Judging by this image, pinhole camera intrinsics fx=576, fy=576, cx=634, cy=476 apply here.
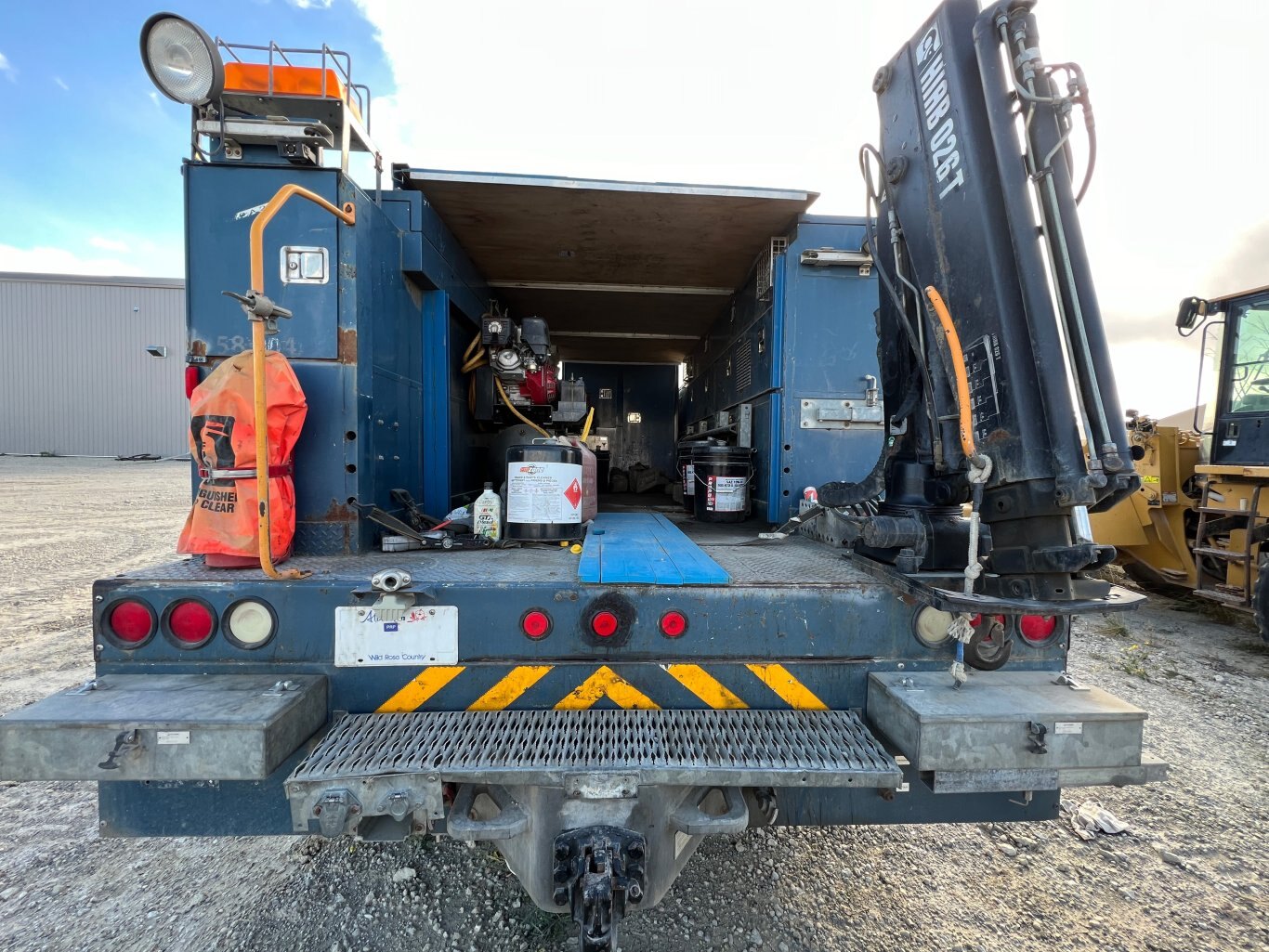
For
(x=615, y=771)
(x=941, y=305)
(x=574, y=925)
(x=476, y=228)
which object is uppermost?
(x=476, y=228)

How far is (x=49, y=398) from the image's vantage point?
74.7ft

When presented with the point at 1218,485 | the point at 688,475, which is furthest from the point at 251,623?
the point at 1218,485

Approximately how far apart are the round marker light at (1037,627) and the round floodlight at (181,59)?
324 cm

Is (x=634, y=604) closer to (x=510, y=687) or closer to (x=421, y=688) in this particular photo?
(x=510, y=687)

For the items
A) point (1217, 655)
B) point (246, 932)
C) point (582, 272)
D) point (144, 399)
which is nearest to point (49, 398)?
point (144, 399)

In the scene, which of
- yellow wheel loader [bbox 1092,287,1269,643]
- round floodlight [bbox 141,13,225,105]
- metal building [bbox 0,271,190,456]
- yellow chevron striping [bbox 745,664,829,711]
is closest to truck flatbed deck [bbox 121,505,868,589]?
yellow chevron striping [bbox 745,664,829,711]

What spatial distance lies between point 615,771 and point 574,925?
913 millimetres

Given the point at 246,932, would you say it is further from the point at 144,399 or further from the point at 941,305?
the point at 144,399

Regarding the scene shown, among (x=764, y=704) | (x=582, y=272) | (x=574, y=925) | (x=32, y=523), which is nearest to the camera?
(x=764, y=704)

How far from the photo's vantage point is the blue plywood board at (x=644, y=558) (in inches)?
68.7

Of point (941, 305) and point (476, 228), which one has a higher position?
point (476, 228)

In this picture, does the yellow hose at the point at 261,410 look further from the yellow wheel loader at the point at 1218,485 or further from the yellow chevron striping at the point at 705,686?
the yellow wheel loader at the point at 1218,485

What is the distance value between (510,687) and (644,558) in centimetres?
63

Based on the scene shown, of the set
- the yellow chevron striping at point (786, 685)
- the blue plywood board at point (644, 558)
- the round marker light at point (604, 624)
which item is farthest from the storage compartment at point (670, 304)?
the round marker light at point (604, 624)
